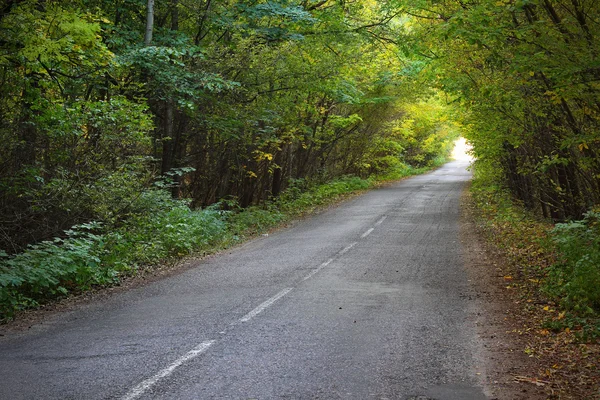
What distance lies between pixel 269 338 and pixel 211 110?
532 inches

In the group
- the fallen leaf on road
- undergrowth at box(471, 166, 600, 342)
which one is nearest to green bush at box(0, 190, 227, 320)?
the fallen leaf on road

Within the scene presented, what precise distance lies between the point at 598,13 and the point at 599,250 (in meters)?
3.71

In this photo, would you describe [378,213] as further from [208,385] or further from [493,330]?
[208,385]

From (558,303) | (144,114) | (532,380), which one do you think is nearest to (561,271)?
(558,303)

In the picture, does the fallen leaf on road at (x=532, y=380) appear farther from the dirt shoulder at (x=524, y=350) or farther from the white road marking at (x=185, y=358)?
the white road marking at (x=185, y=358)

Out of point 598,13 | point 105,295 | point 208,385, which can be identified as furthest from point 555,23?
point 105,295

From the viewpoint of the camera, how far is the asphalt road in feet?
16.8

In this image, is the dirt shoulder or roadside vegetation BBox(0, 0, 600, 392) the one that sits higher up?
roadside vegetation BBox(0, 0, 600, 392)

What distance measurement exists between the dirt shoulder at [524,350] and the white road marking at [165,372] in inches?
115

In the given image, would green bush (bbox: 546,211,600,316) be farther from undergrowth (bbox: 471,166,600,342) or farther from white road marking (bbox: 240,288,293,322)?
white road marking (bbox: 240,288,293,322)

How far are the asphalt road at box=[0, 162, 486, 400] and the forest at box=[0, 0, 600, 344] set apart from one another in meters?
1.67

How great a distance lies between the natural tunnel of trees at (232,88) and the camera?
9.05m

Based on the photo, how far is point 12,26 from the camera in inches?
344

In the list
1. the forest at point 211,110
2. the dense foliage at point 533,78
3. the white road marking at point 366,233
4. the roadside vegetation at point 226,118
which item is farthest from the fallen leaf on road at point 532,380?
the white road marking at point 366,233
